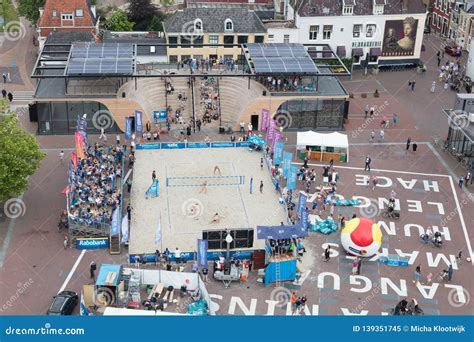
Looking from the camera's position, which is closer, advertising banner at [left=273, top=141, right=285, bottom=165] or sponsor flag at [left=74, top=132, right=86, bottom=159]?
sponsor flag at [left=74, top=132, right=86, bottom=159]

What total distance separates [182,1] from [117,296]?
8128 cm

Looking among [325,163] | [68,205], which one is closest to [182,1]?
[325,163]

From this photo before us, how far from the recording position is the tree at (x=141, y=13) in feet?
360

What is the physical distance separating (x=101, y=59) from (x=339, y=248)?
1452 inches

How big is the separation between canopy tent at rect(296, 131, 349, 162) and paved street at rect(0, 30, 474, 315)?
238 centimetres

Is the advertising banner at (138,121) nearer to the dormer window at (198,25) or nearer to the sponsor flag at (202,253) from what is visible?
the dormer window at (198,25)

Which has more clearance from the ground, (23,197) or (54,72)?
(54,72)

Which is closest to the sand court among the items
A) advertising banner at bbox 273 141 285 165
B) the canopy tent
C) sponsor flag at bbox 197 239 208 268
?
advertising banner at bbox 273 141 285 165

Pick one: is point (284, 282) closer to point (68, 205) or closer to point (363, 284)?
point (363, 284)

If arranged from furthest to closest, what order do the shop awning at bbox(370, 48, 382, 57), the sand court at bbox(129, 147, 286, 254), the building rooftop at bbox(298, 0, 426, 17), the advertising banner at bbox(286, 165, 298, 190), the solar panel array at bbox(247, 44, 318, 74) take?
the shop awning at bbox(370, 48, 382, 57)
the building rooftop at bbox(298, 0, 426, 17)
the solar panel array at bbox(247, 44, 318, 74)
the advertising banner at bbox(286, 165, 298, 190)
the sand court at bbox(129, 147, 286, 254)

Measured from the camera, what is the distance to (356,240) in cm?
5491

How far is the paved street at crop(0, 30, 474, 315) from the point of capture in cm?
5100

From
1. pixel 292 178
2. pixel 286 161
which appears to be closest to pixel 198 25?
pixel 286 161

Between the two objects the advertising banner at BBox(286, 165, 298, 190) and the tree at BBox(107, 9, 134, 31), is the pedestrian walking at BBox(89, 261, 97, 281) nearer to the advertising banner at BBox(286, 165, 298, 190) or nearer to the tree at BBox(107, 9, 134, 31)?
the advertising banner at BBox(286, 165, 298, 190)
